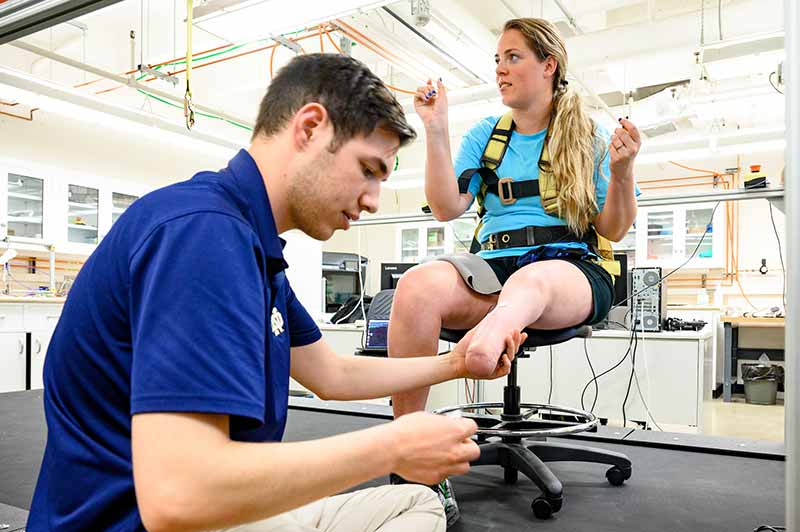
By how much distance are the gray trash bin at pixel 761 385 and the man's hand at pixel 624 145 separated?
4.62 m

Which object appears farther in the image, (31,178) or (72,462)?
(31,178)

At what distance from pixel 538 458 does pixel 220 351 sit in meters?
1.02

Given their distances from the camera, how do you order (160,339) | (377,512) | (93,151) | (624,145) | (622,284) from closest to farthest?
(160,339) → (377,512) → (624,145) → (622,284) → (93,151)

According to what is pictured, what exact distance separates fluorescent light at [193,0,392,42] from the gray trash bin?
447 centimetres

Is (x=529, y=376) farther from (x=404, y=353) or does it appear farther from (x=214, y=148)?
(x=214, y=148)

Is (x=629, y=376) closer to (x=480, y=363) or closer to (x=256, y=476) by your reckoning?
(x=480, y=363)

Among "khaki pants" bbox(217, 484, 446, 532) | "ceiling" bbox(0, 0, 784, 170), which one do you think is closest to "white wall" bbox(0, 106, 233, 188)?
"ceiling" bbox(0, 0, 784, 170)

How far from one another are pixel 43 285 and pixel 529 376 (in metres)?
4.77

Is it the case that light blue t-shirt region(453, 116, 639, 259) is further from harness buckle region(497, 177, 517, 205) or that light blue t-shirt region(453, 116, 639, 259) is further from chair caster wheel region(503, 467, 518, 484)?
chair caster wheel region(503, 467, 518, 484)

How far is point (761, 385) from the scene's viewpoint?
195 inches

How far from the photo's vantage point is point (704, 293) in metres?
6.40

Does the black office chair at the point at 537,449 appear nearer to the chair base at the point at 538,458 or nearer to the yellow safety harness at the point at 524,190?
the chair base at the point at 538,458

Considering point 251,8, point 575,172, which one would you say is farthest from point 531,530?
point 251,8

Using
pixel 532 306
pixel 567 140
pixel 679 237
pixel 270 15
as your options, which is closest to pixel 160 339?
pixel 532 306
